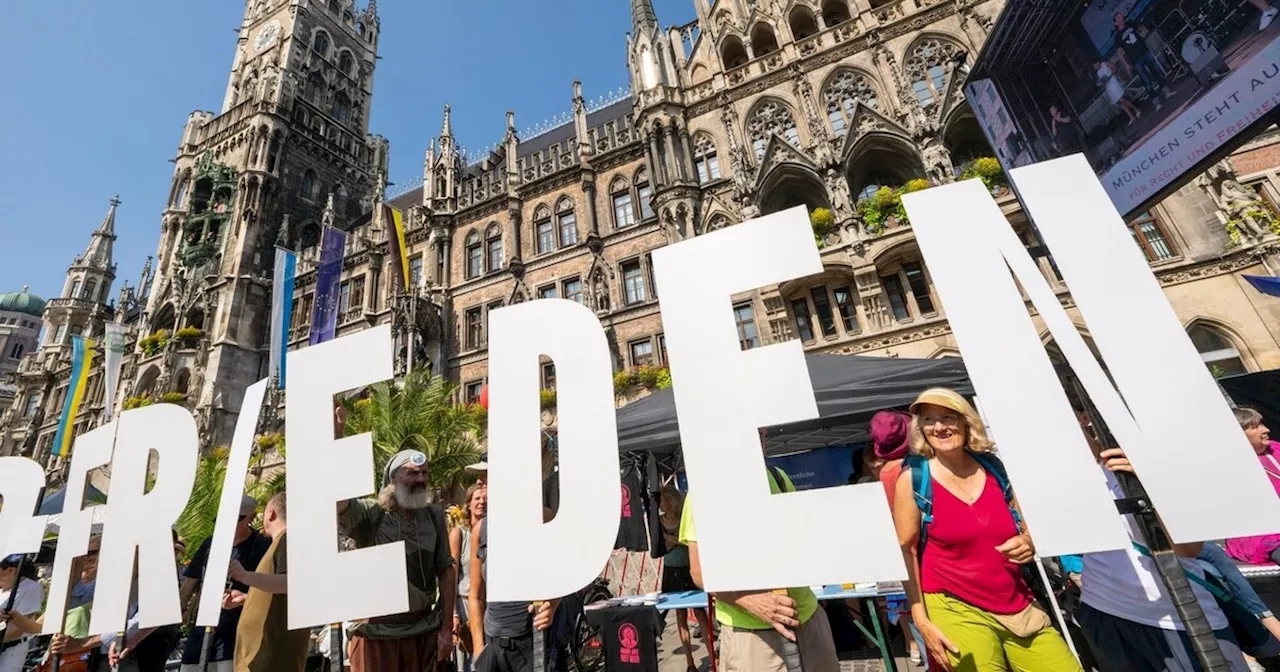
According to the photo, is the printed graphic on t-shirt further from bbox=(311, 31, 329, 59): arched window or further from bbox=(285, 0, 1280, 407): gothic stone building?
bbox=(311, 31, 329, 59): arched window

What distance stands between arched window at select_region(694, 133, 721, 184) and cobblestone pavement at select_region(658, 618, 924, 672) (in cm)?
1452

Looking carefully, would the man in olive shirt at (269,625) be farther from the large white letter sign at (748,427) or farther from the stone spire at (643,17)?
the stone spire at (643,17)

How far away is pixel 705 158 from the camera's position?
18266 millimetres

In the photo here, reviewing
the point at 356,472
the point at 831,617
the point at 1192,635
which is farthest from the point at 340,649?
the point at 831,617

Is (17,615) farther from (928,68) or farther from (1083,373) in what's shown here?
(928,68)

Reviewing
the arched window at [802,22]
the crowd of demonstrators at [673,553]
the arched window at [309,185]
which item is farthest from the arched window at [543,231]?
the arched window at [309,185]

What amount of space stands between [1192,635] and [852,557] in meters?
1.01

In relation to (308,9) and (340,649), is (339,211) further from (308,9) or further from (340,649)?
(340,649)

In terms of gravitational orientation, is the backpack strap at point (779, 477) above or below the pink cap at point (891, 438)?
below

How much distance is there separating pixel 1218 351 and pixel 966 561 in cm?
1494

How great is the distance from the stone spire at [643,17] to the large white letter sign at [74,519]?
70.1ft

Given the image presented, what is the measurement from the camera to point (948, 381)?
5.45 metres

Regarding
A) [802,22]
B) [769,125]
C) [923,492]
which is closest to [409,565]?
[923,492]

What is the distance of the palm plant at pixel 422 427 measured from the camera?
41.7ft
